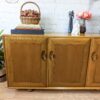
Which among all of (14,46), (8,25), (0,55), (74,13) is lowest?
(0,55)

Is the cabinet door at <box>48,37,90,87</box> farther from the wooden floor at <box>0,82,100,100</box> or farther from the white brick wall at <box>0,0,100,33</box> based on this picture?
the white brick wall at <box>0,0,100,33</box>

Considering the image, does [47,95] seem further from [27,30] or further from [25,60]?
[27,30]

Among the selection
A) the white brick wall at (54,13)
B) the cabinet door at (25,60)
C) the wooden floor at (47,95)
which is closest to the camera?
the cabinet door at (25,60)

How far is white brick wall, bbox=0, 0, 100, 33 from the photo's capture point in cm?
260

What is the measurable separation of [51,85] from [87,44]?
0.72 meters

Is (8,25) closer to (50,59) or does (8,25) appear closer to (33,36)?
(33,36)

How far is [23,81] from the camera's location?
7.63 feet

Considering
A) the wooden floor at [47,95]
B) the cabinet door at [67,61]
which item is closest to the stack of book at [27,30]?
the cabinet door at [67,61]

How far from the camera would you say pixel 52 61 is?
2256 mm

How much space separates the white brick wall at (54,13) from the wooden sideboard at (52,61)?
1.89 ft

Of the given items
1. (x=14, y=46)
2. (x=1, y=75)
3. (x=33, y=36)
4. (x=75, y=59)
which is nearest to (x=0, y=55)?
(x=1, y=75)

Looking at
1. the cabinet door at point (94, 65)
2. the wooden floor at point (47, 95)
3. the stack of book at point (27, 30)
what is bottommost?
the wooden floor at point (47, 95)

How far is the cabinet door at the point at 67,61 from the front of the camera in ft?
7.14

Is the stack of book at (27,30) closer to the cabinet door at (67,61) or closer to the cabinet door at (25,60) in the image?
the cabinet door at (25,60)
